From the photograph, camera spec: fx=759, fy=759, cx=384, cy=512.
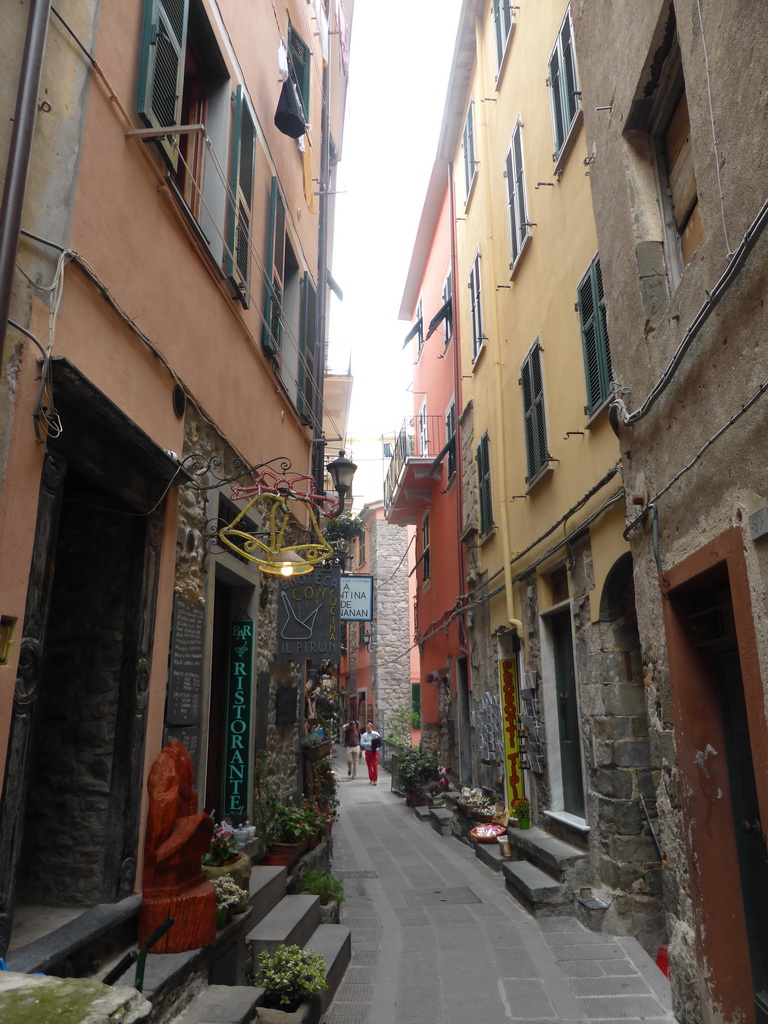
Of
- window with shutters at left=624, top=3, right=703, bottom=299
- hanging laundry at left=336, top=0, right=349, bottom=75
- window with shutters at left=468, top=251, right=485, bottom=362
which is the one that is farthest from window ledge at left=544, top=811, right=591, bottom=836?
hanging laundry at left=336, top=0, right=349, bottom=75

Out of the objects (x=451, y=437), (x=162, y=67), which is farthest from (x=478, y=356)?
(x=162, y=67)

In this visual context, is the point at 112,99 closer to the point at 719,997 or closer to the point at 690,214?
the point at 690,214

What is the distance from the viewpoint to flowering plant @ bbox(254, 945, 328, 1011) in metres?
4.40

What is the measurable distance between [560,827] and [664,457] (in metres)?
4.71

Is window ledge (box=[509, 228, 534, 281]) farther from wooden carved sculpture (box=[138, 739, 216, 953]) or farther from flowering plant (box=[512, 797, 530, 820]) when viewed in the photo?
wooden carved sculpture (box=[138, 739, 216, 953])

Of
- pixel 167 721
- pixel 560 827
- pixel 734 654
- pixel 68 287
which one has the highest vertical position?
pixel 68 287

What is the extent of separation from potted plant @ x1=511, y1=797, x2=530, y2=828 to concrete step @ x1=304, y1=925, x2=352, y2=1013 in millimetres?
3454

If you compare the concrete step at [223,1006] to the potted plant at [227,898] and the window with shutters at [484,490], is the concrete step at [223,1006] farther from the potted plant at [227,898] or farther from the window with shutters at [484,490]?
the window with shutters at [484,490]

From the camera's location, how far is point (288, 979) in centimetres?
441

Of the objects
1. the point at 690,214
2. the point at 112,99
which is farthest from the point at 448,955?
the point at 112,99

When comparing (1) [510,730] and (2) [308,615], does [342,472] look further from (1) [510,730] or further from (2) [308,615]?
(1) [510,730]

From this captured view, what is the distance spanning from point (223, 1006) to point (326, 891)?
2828mm

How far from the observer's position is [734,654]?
171 inches

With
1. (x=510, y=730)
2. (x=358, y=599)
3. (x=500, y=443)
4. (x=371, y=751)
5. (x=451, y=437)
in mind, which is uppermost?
(x=451, y=437)
